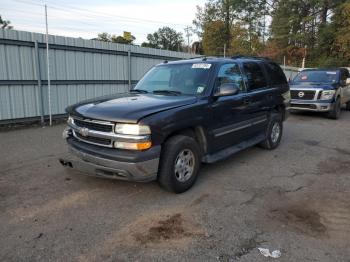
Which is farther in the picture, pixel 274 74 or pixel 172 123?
pixel 274 74

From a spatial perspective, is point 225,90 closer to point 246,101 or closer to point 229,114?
point 229,114

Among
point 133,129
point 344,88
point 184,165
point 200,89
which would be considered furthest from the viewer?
point 344,88

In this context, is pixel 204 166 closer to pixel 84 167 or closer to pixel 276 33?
pixel 84 167

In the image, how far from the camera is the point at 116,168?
378 centimetres

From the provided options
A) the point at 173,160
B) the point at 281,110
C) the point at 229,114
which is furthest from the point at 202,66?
the point at 281,110

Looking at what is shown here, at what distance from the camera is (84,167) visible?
4074 millimetres

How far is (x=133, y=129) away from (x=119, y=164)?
1.51 ft

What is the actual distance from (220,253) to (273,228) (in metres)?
0.82

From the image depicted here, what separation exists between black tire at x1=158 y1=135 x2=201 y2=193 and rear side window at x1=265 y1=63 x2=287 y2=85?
323 centimetres

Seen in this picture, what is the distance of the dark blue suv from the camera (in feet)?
12.4

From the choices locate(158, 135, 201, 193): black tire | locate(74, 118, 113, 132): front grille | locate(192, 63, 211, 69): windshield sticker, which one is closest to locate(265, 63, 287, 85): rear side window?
locate(192, 63, 211, 69): windshield sticker

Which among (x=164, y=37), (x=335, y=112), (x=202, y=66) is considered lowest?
(x=335, y=112)

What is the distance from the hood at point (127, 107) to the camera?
3781 mm

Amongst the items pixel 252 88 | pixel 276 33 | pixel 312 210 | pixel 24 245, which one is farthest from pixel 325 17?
pixel 24 245
